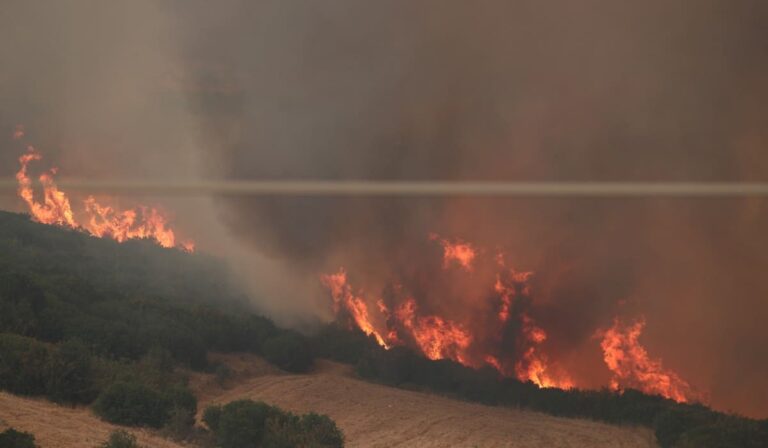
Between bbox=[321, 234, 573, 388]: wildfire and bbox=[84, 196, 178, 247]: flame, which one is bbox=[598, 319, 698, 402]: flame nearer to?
bbox=[321, 234, 573, 388]: wildfire

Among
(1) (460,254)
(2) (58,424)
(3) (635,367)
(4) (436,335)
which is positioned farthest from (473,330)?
(2) (58,424)

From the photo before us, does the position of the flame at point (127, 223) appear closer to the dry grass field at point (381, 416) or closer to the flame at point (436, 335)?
the flame at point (436, 335)

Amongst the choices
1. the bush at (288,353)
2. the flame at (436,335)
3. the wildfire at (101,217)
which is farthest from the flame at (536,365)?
the wildfire at (101,217)

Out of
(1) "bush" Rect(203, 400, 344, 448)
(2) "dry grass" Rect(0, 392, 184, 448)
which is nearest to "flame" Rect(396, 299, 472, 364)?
(1) "bush" Rect(203, 400, 344, 448)

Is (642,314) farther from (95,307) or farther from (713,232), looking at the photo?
(95,307)

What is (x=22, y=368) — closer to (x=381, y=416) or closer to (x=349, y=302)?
(x=381, y=416)
